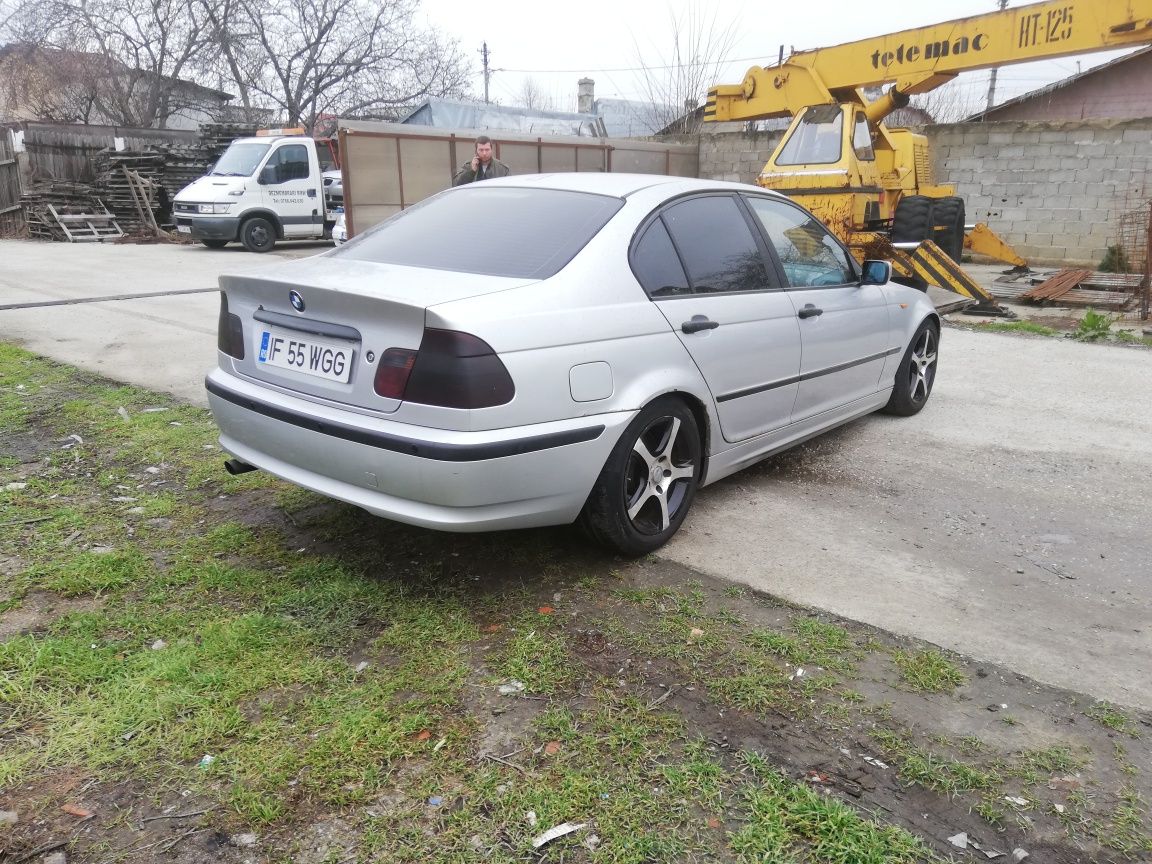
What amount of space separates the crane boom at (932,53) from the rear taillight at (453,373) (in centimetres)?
990

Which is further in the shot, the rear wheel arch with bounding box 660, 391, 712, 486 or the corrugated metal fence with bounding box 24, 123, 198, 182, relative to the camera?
the corrugated metal fence with bounding box 24, 123, 198, 182

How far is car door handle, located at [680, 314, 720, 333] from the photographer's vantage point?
3471 mm

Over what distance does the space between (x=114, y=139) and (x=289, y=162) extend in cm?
845

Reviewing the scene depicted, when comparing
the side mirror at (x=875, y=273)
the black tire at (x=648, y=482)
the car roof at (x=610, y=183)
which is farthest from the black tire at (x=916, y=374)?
the black tire at (x=648, y=482)

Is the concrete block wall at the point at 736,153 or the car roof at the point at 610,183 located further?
the concrete block wall at the point at 736,153

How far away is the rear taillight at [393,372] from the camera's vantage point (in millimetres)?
2795

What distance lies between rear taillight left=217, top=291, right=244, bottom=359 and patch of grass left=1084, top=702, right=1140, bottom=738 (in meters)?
3.21

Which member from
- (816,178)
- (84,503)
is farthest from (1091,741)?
(816,178)

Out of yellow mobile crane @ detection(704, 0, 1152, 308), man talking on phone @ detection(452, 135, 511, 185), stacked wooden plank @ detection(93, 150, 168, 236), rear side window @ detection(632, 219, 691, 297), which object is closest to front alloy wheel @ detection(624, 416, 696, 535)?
rear side window @ detection(632, 219, 691, 297)

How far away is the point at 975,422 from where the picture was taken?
5.57 meters

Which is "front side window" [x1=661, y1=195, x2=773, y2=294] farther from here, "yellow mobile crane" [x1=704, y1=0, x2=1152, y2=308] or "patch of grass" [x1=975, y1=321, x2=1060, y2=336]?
"yellow mobile crane" [x1=704, y1=0, x2=1152, y2=308]

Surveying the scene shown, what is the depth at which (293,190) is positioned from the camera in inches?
650

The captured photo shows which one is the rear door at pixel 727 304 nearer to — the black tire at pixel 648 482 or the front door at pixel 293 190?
the black tire at pixel 648 482

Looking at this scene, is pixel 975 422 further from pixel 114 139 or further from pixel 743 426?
pixel 114 139
